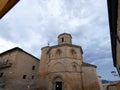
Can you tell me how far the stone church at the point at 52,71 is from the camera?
90.4 feet

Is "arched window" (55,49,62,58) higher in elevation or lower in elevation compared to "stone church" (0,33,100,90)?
higher

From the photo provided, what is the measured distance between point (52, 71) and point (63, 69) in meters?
2.82

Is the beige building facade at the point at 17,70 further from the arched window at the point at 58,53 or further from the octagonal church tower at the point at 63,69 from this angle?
the arched window at the point at 58,53

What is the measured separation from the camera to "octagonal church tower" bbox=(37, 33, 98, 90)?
27.3 m

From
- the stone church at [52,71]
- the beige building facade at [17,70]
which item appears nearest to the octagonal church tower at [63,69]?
the stone church at [52,71]

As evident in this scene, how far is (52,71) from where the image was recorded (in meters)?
29.0

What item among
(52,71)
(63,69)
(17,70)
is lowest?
(52,71)

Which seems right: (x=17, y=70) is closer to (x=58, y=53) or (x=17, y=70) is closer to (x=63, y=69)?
(x=58, y=53)

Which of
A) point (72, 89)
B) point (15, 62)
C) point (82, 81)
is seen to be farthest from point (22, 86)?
point (82, 81)

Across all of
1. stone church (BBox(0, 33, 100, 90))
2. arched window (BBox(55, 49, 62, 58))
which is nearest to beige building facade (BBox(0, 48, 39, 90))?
stone church (BBox(0, 33, 100, 90))

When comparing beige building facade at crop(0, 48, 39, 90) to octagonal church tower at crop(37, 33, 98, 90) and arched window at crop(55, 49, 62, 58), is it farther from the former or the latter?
arched window at crop(55, 49, 62, 58)

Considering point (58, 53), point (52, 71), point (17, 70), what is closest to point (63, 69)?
point (52, 71)

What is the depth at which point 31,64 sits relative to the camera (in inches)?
1328

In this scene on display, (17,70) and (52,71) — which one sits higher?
(17,70)
